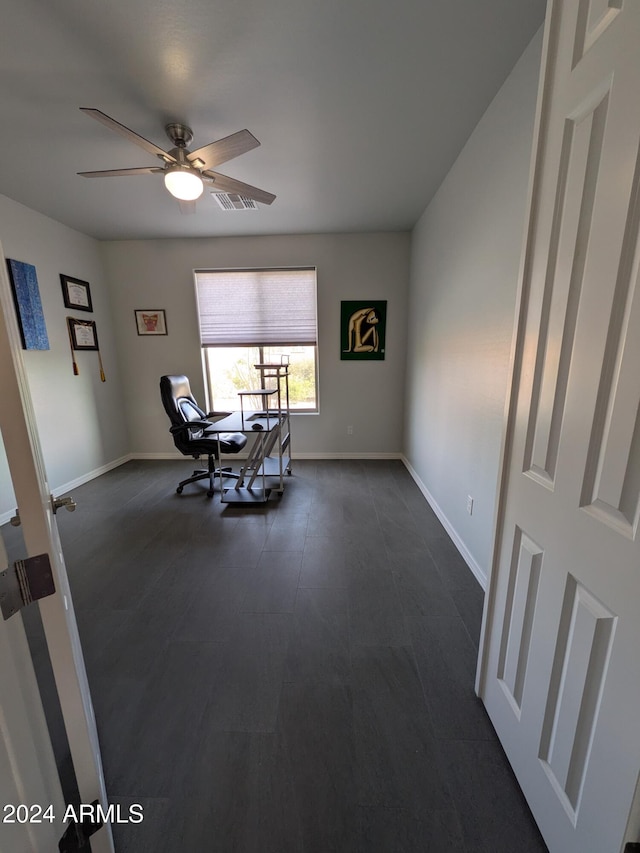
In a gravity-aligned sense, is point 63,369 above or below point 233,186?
below

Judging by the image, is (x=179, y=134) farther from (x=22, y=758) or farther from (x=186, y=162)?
(x=22, y=758)

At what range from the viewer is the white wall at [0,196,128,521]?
2910mm

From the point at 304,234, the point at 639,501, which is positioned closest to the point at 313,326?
the point at 304,234

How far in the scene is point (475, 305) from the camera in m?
1.98

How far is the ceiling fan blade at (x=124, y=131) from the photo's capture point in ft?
4.82

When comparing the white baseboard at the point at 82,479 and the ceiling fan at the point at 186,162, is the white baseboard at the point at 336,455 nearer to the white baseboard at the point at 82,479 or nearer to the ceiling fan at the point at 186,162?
the white baseboard at the point at 82,479

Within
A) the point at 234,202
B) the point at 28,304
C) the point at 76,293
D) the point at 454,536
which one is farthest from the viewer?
the point at 76,293

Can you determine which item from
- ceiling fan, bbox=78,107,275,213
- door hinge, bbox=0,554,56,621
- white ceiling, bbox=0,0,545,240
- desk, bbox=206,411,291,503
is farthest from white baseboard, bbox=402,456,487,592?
ceiling fan, bbox=78,107,275,213

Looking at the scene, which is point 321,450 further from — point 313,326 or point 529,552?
point 529,552

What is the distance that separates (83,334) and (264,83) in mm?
3124

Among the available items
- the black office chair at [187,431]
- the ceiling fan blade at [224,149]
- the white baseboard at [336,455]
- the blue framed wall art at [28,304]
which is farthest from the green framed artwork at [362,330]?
the blue framed wall art at [28,304]

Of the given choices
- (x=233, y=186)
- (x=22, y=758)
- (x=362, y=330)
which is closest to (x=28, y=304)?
(x=233, y=186)

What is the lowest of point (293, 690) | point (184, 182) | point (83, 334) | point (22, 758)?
point (293, 690)

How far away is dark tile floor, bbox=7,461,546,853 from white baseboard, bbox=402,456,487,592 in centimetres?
6
